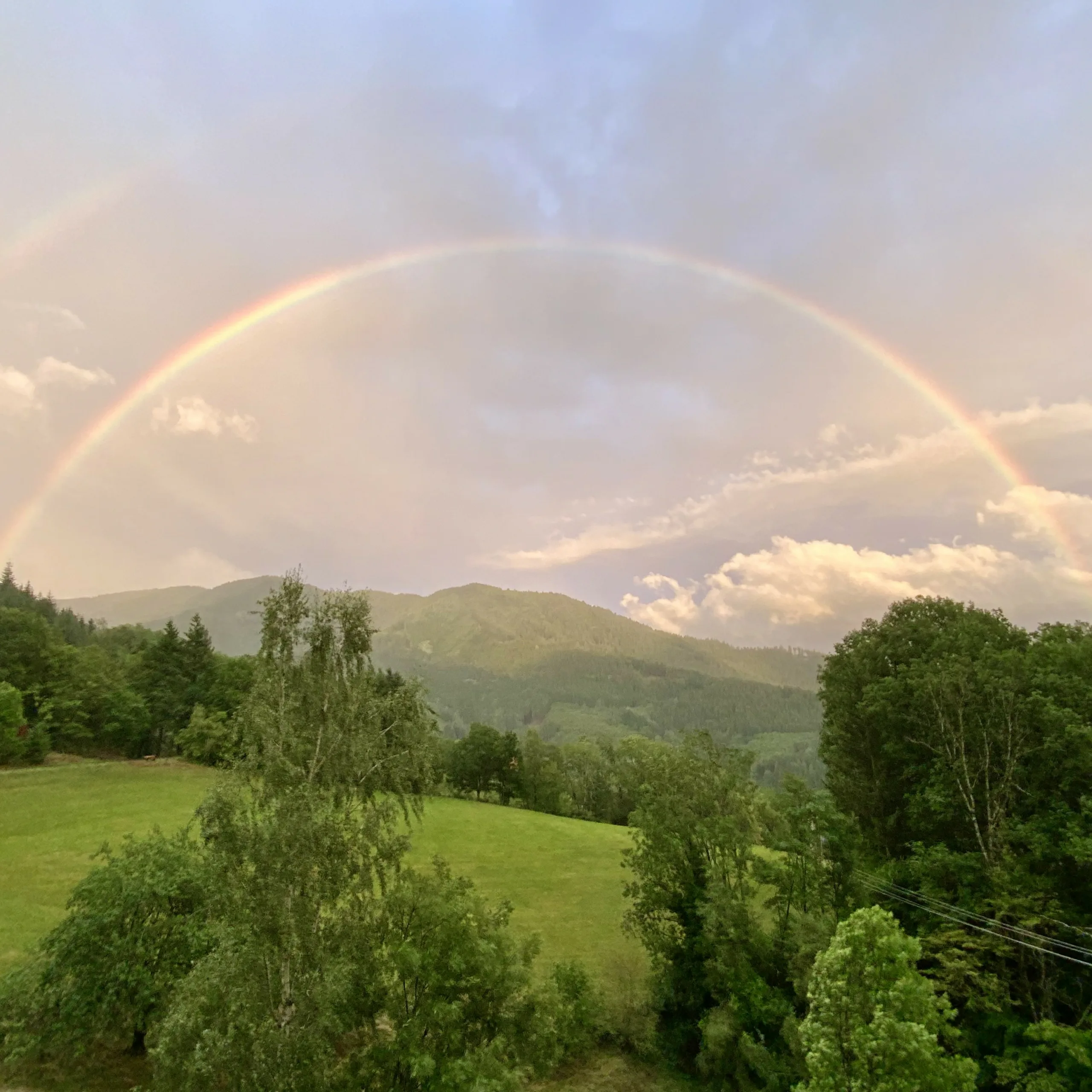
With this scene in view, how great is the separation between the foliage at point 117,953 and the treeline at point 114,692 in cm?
5569

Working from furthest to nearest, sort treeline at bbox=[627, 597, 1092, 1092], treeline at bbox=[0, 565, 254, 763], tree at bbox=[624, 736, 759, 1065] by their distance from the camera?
treeline at bbox=[0, 565, 254, 763], tree at bbox=[624, 736, 759, 1065], treeline at bbox=[627, 597, 1092, 1092]

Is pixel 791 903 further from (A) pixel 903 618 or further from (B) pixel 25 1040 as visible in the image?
(B) pixel 25 1040

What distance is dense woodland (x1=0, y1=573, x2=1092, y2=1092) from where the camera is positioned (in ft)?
50.0

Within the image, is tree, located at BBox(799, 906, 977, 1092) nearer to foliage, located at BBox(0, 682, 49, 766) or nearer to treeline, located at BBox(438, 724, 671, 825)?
treeline, located at BBox(438, 724, 671, 825)

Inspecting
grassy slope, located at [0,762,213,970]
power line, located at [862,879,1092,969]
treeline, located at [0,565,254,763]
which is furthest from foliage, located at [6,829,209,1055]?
treeline, located at [0,565,254,763]

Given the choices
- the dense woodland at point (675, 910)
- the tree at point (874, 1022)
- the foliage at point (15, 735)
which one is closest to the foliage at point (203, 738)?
the foliage at point (15, 735)

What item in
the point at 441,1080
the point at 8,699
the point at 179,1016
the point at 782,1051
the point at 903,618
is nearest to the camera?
the point at 179,1016

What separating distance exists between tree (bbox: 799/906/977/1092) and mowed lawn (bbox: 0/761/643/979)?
20927mm

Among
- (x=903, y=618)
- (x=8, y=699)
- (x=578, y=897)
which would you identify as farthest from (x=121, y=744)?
(x=903, y=618)

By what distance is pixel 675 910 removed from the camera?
96.8ft

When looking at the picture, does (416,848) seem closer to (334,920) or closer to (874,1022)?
(334,920)

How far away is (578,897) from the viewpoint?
48250 mm

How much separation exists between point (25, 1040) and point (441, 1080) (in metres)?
14.8

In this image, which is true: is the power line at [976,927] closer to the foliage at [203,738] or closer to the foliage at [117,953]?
the foliage at [117,953]
